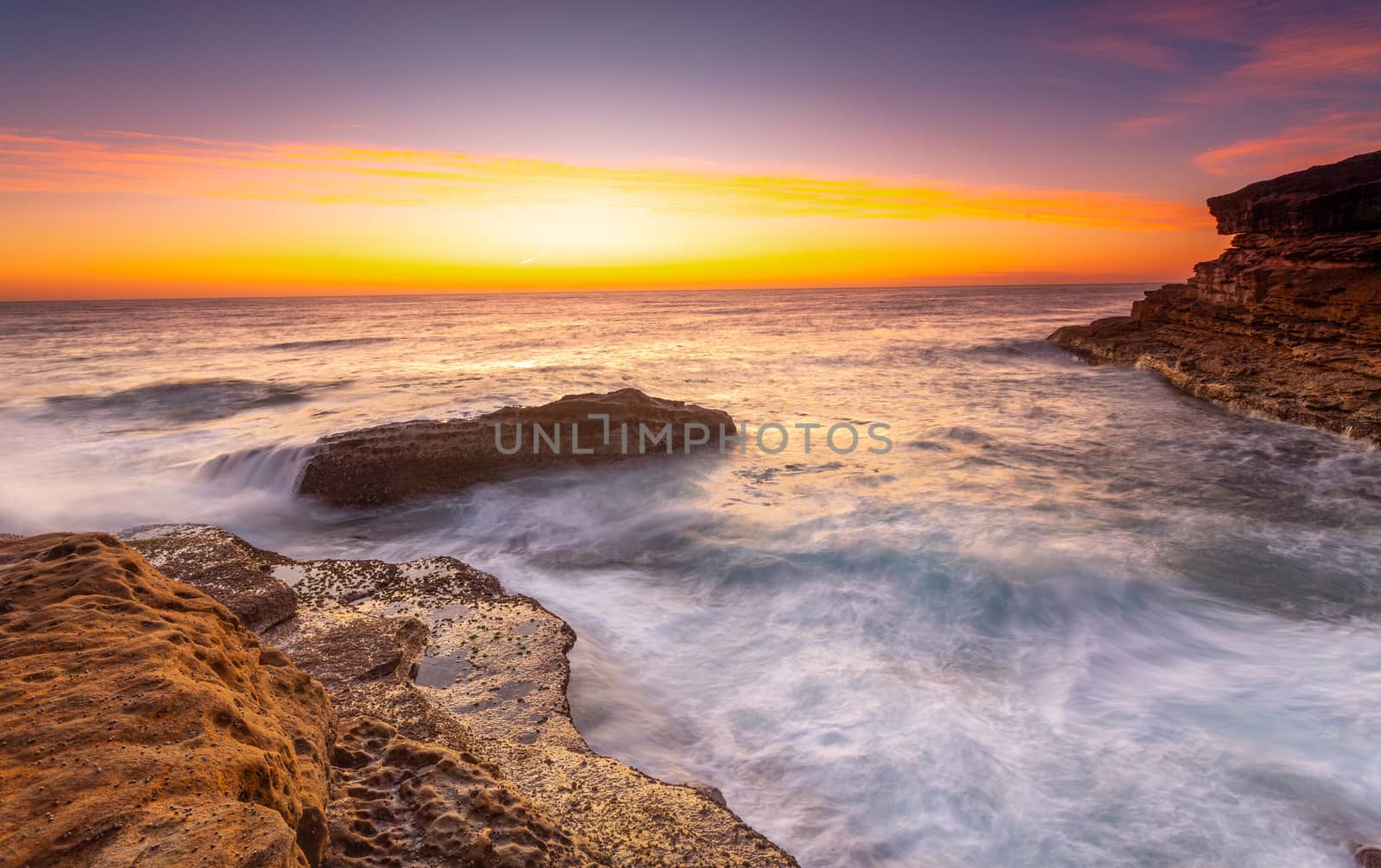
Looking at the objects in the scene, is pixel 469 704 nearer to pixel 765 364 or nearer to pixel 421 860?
pixel 421 860

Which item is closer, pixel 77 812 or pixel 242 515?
pixel 77 812

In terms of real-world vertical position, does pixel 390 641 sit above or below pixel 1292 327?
below

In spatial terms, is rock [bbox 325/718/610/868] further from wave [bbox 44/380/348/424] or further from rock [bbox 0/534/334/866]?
wave [bbox 44/380/348/424]

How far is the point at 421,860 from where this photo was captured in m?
2.16

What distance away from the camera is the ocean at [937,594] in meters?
3.61

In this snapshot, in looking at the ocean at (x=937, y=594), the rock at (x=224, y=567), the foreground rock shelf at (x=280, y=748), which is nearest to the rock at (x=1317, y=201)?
the ocean at (x=937, y=594)

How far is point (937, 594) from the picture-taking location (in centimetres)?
611

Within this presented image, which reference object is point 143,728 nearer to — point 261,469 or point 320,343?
point 261,469

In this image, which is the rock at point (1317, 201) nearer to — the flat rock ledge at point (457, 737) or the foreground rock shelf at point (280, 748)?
the flat rock ledge at point (457, 737)

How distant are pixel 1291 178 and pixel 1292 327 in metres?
3.61

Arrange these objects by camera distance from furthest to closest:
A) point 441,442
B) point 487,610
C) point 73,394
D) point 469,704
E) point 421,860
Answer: point 73,394, point 441,442, point 487,610, point 469,704, point 421,860

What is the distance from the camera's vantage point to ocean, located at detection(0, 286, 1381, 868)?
3.61 metres

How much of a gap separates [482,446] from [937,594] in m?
5.68

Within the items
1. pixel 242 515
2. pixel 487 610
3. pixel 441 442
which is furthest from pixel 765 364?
pixel 487 610
